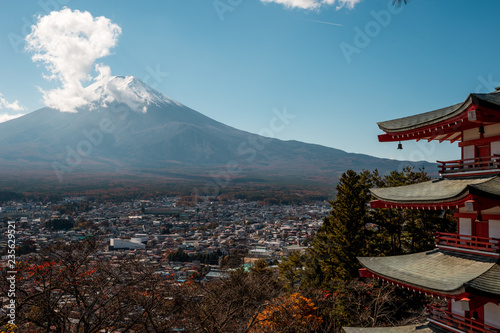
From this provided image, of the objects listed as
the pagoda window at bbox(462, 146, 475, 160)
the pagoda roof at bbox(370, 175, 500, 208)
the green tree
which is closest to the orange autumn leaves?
the green tree

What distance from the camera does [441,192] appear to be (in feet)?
18.9

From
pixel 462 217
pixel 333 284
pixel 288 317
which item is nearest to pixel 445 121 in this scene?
pixel 462 217

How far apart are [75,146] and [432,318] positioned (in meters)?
167

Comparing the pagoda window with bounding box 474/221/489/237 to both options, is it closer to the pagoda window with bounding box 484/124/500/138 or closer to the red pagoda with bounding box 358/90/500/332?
the red pagoda with bounding box 358/90/500/332

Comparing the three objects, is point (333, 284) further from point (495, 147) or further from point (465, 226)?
point (495, 147)

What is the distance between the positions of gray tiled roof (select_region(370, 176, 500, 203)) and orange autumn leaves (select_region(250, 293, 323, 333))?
6099 millimetres

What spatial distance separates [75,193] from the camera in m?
78.1

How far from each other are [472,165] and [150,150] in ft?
583

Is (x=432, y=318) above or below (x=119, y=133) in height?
below

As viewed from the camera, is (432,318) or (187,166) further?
(187,166)

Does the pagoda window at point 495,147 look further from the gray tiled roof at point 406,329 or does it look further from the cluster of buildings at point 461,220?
the gray tiled roof at point 406,329

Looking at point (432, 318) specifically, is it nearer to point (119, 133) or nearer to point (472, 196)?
point (472, 196)

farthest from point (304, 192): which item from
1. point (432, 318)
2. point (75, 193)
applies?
point (432, 318)

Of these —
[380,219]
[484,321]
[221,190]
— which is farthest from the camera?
[221,190]
